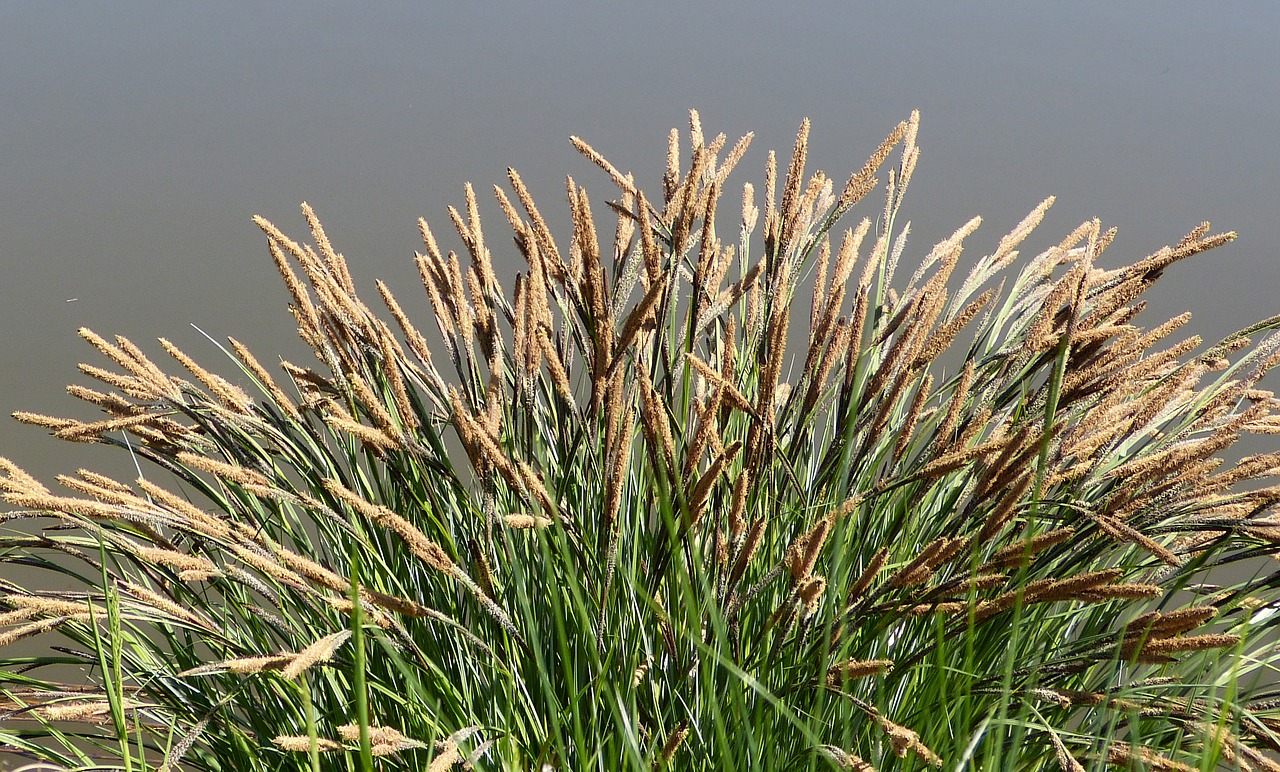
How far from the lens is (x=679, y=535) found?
0.86 meters

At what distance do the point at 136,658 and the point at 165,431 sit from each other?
206 millimetres

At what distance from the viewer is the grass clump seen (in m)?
0.78

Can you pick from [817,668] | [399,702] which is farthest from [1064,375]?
[399,702]

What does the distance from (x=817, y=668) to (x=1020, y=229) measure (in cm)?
54

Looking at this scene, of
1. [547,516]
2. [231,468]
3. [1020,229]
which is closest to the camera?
[231,468]

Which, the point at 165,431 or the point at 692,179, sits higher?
the point at 692,179

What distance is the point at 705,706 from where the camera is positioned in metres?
0.87

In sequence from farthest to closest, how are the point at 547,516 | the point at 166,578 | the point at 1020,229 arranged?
the point at 1020,229 → the point at 166,578 → the point at 547,516

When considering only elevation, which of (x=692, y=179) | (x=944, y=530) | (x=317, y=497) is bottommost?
(x=944, y=530)

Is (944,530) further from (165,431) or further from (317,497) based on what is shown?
(165,431)

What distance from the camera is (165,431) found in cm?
97

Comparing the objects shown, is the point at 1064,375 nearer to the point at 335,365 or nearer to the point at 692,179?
the point at 692,179

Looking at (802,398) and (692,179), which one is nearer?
(692,179)

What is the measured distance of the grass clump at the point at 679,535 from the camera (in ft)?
2.56
